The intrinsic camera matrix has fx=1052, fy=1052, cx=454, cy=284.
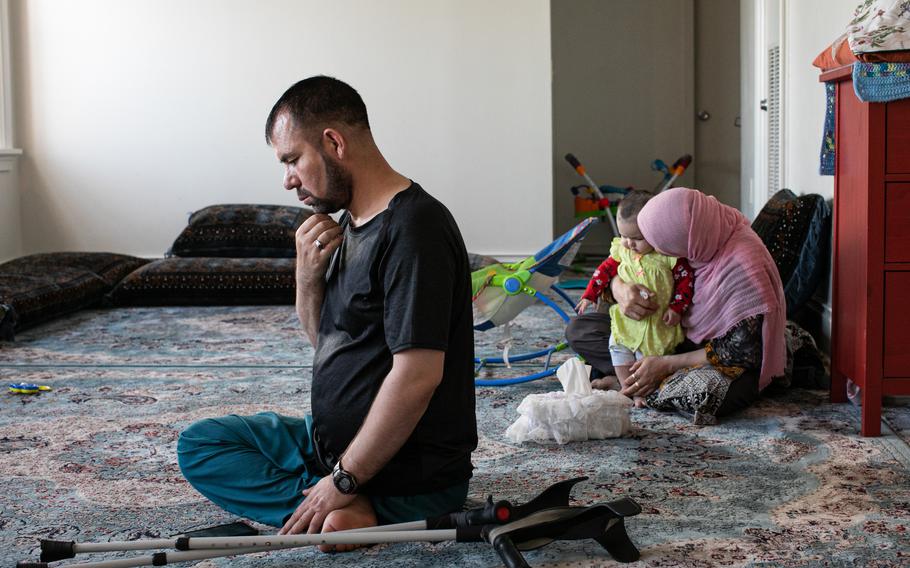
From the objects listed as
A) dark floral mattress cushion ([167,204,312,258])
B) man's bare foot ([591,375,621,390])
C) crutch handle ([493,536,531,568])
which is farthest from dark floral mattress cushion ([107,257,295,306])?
crutch handle ([493,536,531,568])

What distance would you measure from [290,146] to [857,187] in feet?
5.47

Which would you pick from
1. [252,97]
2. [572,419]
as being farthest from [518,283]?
[252,97]

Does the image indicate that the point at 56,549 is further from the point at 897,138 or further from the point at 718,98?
the point at 718,98

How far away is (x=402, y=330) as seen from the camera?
6.16 ft

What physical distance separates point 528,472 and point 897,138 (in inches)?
50.6

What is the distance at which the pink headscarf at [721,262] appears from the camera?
305 cm

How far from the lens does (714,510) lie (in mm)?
2297

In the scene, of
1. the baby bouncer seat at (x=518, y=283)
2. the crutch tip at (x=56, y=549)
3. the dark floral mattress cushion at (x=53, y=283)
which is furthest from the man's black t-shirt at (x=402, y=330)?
the dark floral mattress cushion at (x=53, y=283)

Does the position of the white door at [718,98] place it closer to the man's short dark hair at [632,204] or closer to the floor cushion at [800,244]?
the floor cushion at [800,244]

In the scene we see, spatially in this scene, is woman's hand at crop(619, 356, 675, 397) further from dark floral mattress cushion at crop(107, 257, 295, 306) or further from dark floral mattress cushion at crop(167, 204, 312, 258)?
dark floral mattress cushion at crop(167, 204, 312, 258)

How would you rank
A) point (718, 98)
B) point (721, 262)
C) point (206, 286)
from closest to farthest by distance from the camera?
point (721, 262) < point (206, 286) < point (718, 98)

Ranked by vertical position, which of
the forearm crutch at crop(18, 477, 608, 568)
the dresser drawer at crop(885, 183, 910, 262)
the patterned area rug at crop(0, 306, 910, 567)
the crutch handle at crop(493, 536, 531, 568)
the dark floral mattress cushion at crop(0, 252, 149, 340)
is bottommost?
the patterned area rug at crop(0, 306, 910, 567)

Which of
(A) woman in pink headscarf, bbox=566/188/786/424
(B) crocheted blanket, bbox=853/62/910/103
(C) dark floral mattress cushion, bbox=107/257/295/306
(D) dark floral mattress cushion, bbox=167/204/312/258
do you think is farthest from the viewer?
(D) dark floral mattress cushion, bbox=167/204/312/258

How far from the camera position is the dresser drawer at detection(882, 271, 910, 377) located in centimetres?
279
